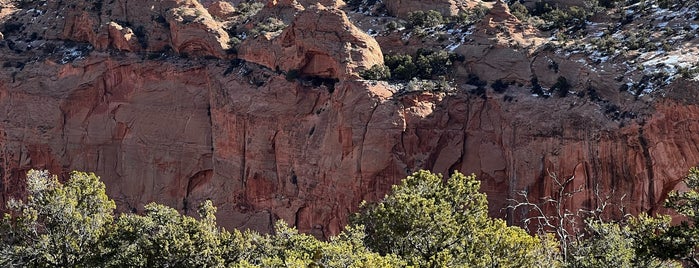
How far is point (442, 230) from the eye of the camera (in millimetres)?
23172

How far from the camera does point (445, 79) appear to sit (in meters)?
40.0

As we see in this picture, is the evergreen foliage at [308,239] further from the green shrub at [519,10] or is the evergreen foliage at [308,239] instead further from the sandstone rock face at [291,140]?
the green shrub at [519,10]

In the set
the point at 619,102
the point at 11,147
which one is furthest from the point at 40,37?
the point at 619,102

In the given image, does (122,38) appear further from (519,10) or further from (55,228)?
(55,228)

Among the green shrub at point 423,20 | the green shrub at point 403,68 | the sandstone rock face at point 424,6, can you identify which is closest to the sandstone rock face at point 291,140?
the green shrub at point 403,68

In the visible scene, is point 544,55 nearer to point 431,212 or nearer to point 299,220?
point 299,220

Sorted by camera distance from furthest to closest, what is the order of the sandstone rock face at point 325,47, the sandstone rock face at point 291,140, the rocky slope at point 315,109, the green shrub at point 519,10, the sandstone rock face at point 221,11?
the sandstone rock face at point 221,11
the green shrub at point 519,10
the sandstone rock face at point 325,47
the rocky slope at point 315,109
the sandstone rock face at point 291,140

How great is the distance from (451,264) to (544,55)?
20.5 meters

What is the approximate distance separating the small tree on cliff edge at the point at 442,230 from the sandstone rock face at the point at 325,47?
14116 millimetres

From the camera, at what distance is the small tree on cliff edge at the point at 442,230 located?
68.9ft

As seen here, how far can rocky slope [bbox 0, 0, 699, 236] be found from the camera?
112 feet

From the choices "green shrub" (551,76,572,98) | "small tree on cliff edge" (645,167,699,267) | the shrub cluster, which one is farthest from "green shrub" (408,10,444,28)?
"small tree on cliff edge" (645,167,699,267)

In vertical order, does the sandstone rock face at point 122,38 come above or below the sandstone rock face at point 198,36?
below

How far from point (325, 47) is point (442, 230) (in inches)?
775
